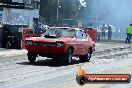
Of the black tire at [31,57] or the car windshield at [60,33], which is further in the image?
the car windshield at [60,33]

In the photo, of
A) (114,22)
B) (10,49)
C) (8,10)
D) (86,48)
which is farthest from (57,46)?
(114,22)

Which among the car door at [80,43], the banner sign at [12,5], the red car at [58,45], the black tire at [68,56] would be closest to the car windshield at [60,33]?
the red car at [58,45]

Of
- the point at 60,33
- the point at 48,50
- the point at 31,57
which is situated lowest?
the point at 31,57

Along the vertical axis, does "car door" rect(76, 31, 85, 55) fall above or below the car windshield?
below

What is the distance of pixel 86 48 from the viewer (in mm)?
16688

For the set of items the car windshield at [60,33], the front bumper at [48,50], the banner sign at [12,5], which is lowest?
the front bumper at [48,50]

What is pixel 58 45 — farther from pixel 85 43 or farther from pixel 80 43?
pixel 85 43

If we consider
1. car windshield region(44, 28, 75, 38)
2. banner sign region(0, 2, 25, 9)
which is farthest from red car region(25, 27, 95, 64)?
banner sign region(0, 2, 25, 9)

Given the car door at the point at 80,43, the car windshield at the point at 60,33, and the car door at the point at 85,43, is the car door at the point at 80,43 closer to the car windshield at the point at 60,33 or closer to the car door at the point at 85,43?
the car door at the point at 85,43

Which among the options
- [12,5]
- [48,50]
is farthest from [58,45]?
[12,5]

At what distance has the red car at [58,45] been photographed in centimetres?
1428

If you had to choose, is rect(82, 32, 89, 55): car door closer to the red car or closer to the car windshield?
the red car

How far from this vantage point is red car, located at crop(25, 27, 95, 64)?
14281 mm

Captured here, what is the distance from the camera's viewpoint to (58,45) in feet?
46.7
